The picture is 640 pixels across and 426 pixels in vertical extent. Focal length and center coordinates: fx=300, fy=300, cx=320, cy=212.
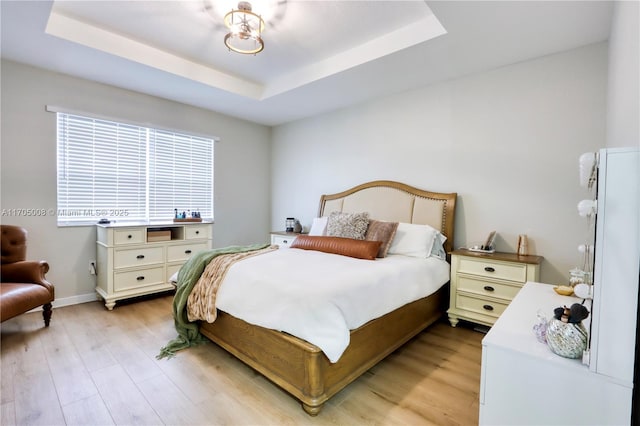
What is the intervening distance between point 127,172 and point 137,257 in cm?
112

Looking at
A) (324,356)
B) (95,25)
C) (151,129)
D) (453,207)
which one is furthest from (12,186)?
(453,207)

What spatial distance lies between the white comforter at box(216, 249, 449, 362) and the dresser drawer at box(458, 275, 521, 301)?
1.30 feet

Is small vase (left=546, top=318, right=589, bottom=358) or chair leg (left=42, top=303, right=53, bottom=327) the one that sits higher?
small vase (left=546, top=318, right=589, bottom=358)

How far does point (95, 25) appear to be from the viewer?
2586 millimetres

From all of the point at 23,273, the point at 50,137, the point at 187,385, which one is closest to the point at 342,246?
the point at 187,385

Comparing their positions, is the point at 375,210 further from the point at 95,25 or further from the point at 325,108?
the point at 95,25

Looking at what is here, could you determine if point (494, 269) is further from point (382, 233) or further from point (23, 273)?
point (23, 273)

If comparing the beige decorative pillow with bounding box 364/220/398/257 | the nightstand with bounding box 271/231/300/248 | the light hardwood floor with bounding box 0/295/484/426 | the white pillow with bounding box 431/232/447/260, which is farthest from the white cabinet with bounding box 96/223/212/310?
the white pillow with bounding box 431/232/447/260

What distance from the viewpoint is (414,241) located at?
9.59ft

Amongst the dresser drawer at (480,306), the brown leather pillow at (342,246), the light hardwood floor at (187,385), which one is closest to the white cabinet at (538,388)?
the light hardwood floor at (187,385)

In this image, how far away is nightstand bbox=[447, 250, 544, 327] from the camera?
2508mm

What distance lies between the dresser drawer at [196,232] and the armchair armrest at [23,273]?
53.9 inches

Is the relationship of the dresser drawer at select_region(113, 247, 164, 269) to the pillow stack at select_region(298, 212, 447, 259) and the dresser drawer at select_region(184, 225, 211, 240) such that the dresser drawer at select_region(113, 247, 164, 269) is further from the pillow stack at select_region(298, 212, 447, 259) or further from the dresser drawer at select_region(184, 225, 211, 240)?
the pillow stack at select_region(298, 212, 447, 259)

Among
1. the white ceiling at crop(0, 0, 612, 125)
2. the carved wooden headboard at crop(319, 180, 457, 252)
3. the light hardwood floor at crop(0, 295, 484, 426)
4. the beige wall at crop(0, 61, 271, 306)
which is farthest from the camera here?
the carved wooden headboard at crop(319, 180, 457, 252)
